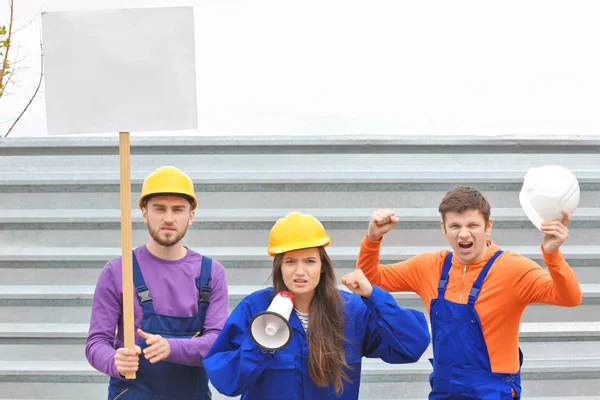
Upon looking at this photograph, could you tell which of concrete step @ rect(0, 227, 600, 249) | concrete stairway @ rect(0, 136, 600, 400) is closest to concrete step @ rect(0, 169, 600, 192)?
concrete stairway @ rect(0, 136, 600, 400)

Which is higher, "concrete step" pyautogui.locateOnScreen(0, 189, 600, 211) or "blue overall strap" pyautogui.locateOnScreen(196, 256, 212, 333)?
"concrete step" pyautogui.locateOnScreen(0, 189, 600, 211)

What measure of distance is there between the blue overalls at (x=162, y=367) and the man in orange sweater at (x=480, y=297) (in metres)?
0.80

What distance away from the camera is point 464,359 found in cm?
283

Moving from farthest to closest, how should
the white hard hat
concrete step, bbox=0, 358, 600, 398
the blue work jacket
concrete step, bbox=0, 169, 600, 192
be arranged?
1. concrete step, bbox=0, 169, 600, 192
2. concrete step, bbox=0, 358, 600, 398
3. the white hard hat
4. the blue work jacket

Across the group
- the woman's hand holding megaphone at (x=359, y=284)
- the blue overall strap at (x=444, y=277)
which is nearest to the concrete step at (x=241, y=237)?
the blue overall strap at (x=444, y=277)

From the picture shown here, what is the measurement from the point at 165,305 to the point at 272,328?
67 centimetres

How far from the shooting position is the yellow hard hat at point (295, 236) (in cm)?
257

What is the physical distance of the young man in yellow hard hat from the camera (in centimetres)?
283

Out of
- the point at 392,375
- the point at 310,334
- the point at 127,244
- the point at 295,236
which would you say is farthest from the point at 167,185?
the point at 392,375

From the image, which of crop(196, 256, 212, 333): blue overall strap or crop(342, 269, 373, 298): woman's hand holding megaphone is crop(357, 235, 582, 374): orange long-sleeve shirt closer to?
crop(342, 269, 373, 298): woman's hand holding megaphone

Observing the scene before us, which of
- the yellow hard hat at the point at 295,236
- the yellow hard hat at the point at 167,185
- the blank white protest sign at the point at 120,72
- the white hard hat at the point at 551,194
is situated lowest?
the yellow hard hat at the point at 295,236

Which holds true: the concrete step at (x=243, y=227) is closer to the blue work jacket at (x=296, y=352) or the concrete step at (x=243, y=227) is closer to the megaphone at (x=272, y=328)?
the blue work jacket at (x=296, y=352)

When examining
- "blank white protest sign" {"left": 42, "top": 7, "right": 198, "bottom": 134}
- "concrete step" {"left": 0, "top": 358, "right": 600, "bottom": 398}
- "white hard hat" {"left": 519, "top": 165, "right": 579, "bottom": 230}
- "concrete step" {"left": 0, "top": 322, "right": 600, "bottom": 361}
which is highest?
"blank white protest sign" {"left": 42, "top": 7, "right": 198, "bottom": 134}

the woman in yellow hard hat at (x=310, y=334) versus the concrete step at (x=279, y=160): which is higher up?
the concrete step at (x=279, y=160)
